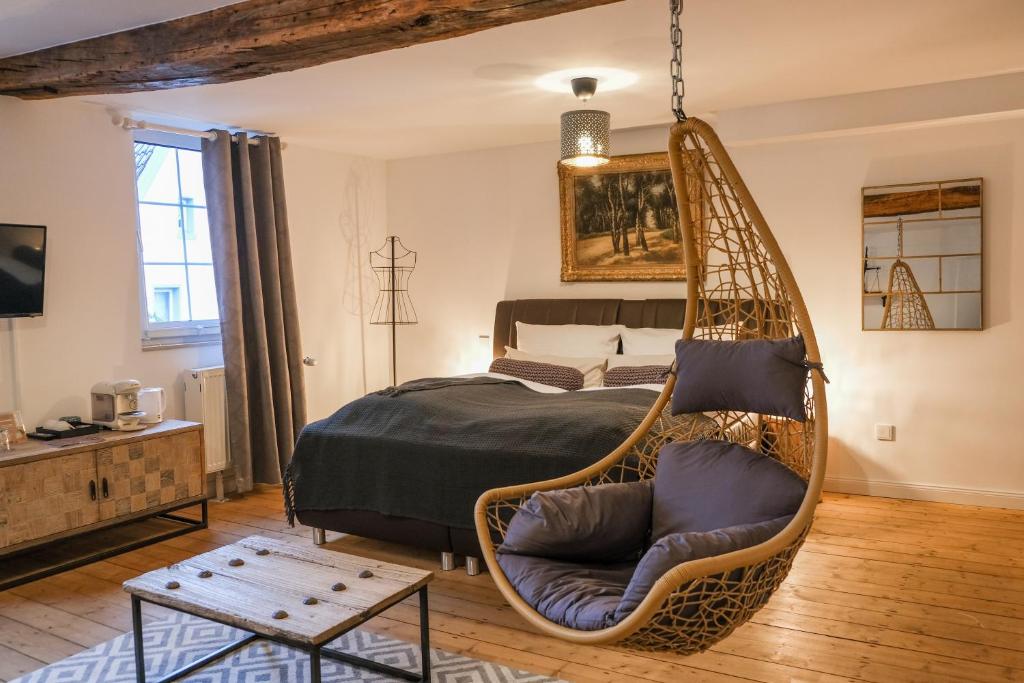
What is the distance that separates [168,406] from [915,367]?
440 centimetres

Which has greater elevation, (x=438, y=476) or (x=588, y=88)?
(x=588, y=88)

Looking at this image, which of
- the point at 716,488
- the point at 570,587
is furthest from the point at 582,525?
the point at 716,488

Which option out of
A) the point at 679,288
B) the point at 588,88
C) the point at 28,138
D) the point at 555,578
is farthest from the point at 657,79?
the point at 28,138

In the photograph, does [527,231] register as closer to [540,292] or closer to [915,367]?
[540,292]

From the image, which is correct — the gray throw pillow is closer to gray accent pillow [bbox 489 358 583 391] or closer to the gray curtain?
gray accent pillow [bbox 489 358 583 391]

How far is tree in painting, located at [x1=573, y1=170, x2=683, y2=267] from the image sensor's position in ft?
17.9

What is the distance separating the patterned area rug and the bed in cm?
71

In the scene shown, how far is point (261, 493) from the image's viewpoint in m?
5.21

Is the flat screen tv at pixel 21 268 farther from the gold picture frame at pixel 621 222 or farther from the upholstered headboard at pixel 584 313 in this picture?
the gold picture frame at pixel 621 222

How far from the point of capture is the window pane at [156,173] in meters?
4.81

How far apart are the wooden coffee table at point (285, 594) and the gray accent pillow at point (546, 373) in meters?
2.18

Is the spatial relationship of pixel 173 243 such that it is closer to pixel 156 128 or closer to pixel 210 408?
pixel 156 128

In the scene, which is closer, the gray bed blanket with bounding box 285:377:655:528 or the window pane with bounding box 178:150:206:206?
the gray bed blanket with bounding box 285:377:655:528

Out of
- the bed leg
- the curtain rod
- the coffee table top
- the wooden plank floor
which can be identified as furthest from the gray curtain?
the coffee table top
